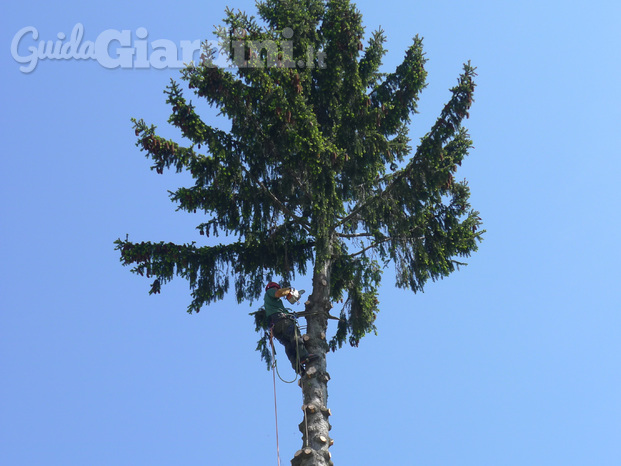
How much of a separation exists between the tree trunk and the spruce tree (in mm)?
39

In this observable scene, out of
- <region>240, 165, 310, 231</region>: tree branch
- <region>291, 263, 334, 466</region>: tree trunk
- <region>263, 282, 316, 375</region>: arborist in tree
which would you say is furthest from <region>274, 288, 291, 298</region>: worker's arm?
<region>240, 165, 310, 231</region>: tree branch

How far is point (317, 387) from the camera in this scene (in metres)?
10.3

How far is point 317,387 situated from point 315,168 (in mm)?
3643

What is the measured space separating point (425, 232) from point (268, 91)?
13.4ft

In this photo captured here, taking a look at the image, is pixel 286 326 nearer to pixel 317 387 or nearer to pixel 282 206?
pixel 317 387

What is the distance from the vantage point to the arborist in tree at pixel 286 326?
10.6 meters

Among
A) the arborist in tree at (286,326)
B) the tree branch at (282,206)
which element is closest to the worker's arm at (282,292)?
the arborist in tree at (286,326)

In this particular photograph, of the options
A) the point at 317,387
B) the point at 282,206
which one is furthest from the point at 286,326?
the point at 282,206

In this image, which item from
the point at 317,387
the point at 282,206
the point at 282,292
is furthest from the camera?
the point at 282,206

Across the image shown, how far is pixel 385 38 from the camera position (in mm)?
13312

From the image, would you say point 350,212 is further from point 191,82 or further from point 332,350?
point 191,82

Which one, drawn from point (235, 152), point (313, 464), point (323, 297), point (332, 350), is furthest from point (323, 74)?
point (313, 464)

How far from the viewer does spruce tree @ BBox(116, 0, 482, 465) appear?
1139 cm

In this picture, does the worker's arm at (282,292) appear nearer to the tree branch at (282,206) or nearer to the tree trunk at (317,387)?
the tree trunk at (317,387)
